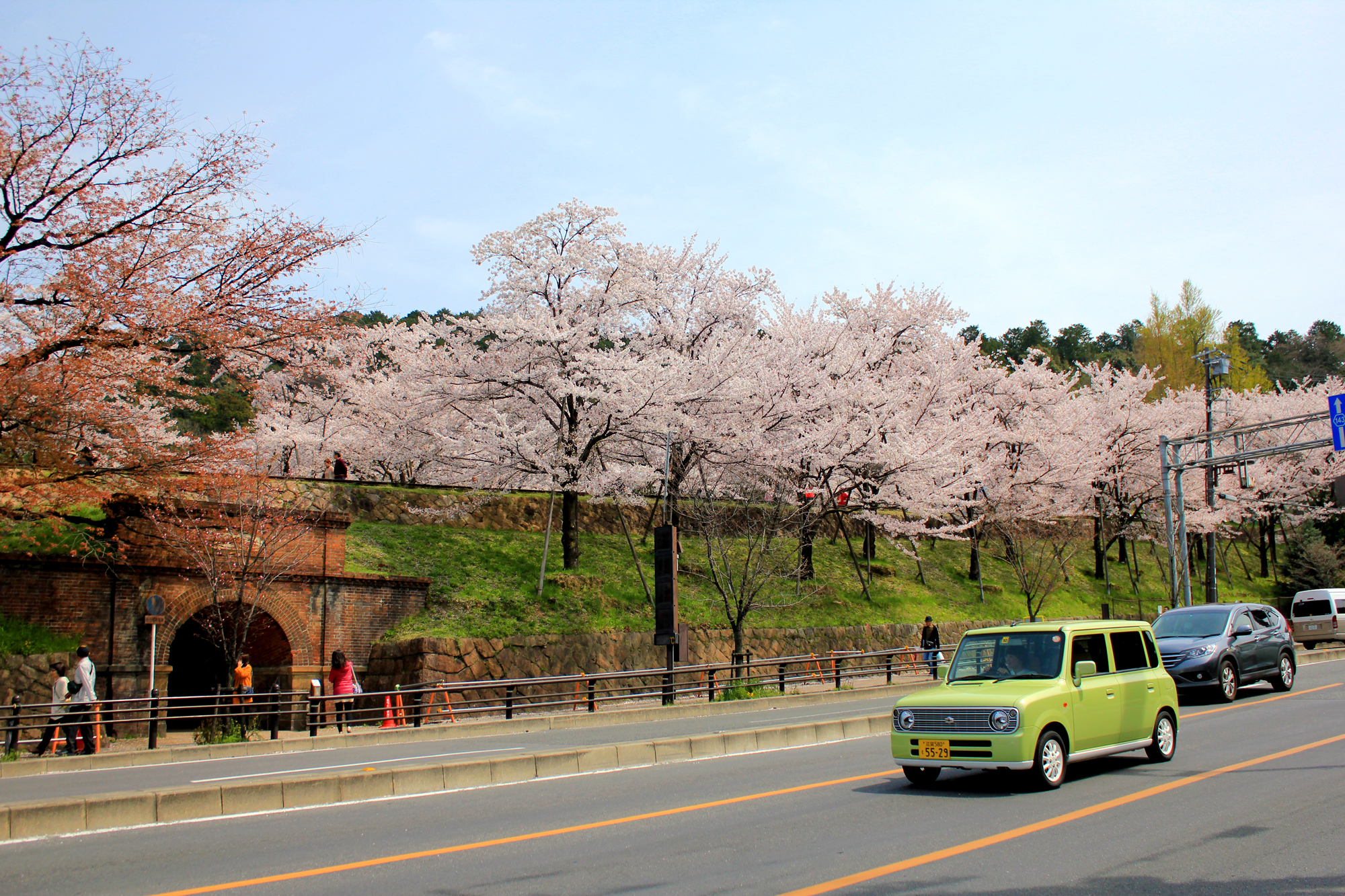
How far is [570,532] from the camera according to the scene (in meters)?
30.2

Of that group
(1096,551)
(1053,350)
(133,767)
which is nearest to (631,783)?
(133,767)

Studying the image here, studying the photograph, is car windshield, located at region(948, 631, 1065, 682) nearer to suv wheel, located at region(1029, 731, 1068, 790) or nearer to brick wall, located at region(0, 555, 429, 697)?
suv wheel, located at region(1029, 731, 1068, 790)

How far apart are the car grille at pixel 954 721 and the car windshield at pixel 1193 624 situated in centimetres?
989

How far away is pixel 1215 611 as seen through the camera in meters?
17.5

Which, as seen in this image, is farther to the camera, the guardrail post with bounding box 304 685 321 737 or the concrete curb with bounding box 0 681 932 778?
the guardrail post with bounding box 304 685 321 737

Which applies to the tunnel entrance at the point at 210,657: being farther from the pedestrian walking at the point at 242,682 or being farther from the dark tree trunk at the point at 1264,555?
the dark tree trunk at the point at 1264,555

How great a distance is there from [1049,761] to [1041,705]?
586mm

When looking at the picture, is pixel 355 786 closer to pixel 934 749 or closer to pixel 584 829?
pixel 584 829

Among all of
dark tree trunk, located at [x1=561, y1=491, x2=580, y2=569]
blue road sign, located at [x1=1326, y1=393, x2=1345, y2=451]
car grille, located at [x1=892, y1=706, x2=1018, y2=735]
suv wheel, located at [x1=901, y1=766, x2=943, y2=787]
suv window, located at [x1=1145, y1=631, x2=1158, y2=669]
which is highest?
blue road sign, located at [x1=1326, y1=393, x2=1345, y2=451]

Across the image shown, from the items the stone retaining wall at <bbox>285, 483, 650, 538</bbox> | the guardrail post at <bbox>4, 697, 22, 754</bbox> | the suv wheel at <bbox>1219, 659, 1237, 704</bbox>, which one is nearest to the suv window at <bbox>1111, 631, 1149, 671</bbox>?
the suv wheel at <bbox>1219, 659, 1237, 704</bbox>

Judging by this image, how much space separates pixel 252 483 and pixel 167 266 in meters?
7.01

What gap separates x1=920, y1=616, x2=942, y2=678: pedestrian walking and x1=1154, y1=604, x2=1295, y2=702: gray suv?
833 centimetres

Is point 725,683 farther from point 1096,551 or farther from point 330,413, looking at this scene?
point 1096,551

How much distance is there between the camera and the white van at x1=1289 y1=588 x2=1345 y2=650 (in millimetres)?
33031
